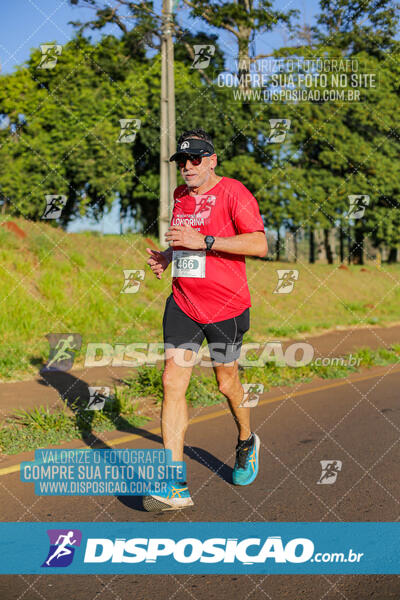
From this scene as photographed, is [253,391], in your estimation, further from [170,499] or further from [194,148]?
[194,148]

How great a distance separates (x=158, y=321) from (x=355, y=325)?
19.9 feet

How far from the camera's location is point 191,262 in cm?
461

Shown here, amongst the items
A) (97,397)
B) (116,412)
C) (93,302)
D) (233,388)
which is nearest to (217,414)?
(116,412)

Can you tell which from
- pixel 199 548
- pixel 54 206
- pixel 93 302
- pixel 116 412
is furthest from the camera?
pixel 93 302

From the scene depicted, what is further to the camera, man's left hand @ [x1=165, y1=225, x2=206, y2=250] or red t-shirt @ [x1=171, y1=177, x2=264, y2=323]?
red t-shirt @ [x1=171, y1=177, x2=264, y2=323]

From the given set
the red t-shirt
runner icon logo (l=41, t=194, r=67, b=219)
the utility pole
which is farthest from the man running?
the utility pole

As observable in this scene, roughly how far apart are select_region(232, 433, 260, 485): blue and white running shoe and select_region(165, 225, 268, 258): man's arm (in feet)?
4.71

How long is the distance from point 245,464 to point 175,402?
81 centimetres

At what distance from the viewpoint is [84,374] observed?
9586mm

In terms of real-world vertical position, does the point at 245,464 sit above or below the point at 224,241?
below

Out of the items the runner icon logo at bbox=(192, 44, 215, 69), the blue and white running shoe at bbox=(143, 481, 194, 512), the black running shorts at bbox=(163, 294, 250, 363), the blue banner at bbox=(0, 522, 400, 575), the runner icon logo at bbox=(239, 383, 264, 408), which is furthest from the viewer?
the runner icon logo at bbox=(192, 44, 215, 69)

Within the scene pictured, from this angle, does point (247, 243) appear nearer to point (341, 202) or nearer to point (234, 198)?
point (234, 198)

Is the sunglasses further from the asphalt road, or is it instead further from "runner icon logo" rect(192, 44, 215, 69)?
"runner icon logo" rect(192, 44, 215, 69)

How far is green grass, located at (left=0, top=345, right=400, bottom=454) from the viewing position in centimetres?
609
